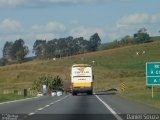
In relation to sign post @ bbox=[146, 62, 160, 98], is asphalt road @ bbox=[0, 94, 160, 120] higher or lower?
lower

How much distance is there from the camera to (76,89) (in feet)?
248

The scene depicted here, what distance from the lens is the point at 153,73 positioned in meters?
50.6

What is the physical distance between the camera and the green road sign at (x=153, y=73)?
165ft

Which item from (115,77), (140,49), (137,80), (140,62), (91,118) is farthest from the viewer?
(140,49)

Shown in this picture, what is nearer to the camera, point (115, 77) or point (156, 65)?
point (156, 65)

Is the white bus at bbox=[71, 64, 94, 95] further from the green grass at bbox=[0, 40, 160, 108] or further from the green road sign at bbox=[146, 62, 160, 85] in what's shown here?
the green grass at bbox=[0, 40, 160, 108]

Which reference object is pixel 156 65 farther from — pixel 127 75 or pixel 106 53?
pixel 106 53

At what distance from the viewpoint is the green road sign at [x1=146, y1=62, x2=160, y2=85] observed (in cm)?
5034

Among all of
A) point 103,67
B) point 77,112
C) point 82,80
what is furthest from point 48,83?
point 77,112

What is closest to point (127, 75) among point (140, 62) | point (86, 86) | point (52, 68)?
point (140, 62)

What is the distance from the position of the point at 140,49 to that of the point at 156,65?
111764mm

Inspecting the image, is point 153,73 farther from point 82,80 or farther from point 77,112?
point 82,80

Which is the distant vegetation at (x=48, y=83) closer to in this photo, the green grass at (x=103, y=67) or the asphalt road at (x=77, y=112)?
the green grass at (x=103, y=67)

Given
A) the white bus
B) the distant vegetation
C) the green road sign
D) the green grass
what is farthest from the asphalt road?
the green grass
